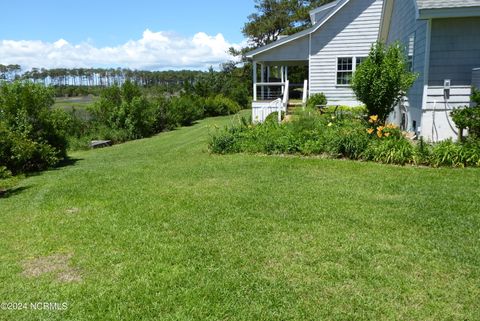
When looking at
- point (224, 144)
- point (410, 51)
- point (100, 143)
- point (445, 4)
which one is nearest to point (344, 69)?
point (410, 51)

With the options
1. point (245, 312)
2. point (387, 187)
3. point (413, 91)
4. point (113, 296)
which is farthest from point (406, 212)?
point (413, 91)

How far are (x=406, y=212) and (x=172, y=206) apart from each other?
3.26 metres

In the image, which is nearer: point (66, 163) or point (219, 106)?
point (66, 163)

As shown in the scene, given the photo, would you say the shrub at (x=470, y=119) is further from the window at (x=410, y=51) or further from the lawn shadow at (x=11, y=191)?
the lawn shadow at (x=11, y=191)

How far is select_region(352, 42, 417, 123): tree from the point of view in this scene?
9.57 metres

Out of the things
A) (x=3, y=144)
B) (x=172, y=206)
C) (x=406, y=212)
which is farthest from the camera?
(x=3, y=144)

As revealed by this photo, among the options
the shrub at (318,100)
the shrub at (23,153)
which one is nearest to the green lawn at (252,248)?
the shrub at (23,153)

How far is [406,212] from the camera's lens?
534 cm

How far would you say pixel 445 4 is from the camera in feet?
29.3

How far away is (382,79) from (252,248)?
22.5 feet

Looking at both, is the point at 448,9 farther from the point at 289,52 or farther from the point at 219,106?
the point at 219,106

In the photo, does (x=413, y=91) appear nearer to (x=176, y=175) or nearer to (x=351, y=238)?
(x=176, y=175)

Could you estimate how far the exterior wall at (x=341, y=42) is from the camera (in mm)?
16891

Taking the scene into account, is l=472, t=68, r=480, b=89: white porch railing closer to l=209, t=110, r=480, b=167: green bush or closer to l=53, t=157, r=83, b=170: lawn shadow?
l=209, t=110, r=480, b=167: green bush
